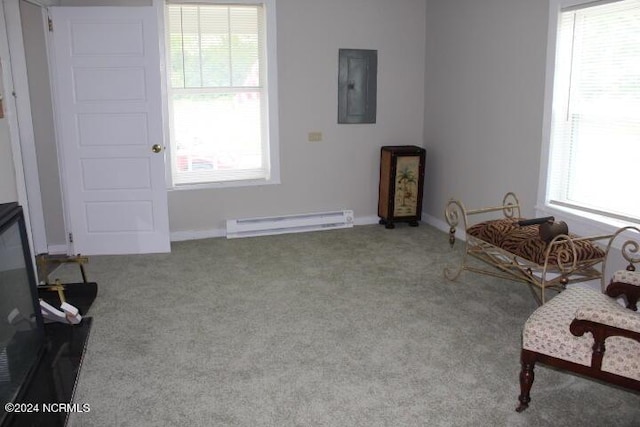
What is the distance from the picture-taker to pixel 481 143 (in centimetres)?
494

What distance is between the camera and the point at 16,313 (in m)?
2.10

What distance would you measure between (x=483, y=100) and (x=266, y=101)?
204 centimetres

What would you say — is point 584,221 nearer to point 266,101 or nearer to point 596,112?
point 596,112

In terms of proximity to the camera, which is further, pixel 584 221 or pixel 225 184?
pixel 225 184

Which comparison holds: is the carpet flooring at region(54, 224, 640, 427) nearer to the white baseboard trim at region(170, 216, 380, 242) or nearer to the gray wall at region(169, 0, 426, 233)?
the white baseboard trim at region(170, 216, 380, 242)

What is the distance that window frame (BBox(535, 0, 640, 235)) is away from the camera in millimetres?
3629

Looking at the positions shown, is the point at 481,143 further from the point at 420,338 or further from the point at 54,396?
the point at 54,396

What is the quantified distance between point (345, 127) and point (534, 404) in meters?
3.63

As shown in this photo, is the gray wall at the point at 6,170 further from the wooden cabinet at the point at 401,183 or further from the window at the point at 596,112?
the window at the point at 596,112

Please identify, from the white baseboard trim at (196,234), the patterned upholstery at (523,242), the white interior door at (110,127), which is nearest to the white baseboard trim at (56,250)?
the white interior door at (110,127)

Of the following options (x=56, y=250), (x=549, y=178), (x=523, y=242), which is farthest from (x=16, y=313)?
(x=549, y=178)

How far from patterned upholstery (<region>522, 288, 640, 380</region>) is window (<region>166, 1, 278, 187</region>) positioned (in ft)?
11.5

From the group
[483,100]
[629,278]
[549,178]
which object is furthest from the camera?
[483,100]

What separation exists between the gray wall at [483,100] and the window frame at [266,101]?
1.65 metres
